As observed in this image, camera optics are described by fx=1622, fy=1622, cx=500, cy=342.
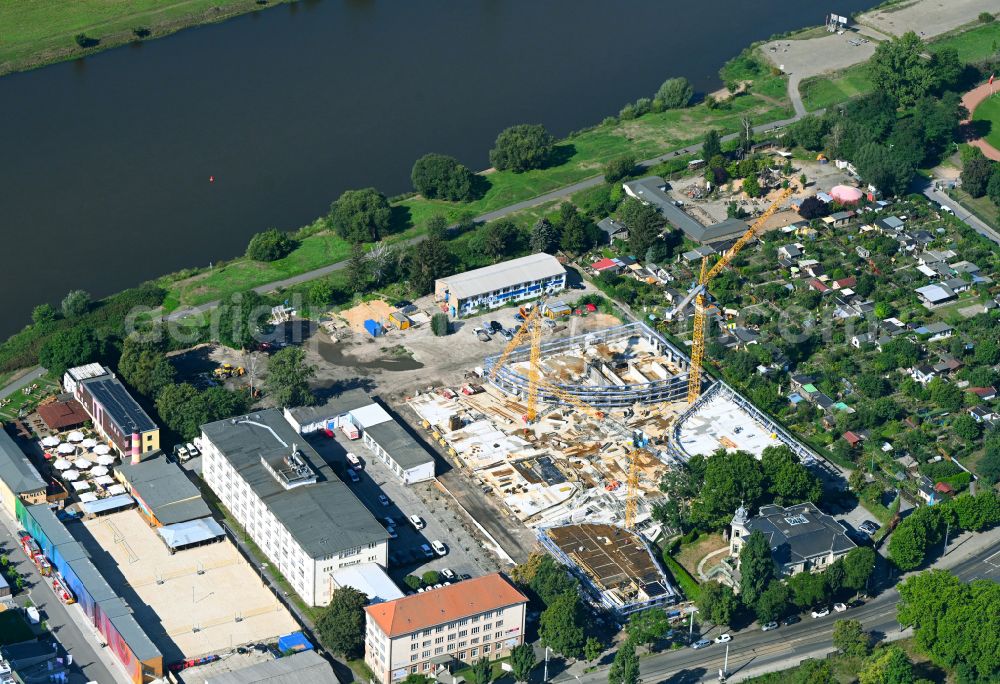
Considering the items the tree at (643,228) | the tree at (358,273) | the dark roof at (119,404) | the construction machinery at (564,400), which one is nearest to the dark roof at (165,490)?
Answer: the dark roof at (119,404)

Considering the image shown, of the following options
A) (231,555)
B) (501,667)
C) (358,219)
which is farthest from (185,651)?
(358,219)

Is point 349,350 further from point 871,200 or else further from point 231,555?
point 871,200

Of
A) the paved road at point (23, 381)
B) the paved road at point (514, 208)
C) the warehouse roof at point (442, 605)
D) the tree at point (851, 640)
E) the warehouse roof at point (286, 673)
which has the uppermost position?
the paved road at point (23, 381)

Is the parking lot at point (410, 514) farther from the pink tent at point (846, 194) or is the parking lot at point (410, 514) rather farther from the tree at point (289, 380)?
the pink tent at point (846, 194)

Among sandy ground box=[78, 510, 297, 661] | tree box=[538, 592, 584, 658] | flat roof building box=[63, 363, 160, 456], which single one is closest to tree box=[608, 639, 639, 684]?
tree box=[538, 592, 584, 658]

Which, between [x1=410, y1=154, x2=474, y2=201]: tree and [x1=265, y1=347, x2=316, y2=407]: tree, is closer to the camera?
[x1=265, y1=347, x2=316, y2=407]: tree

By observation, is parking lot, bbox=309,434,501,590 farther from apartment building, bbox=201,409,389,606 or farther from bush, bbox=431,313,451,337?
bush, bbox=431,313,451,337
